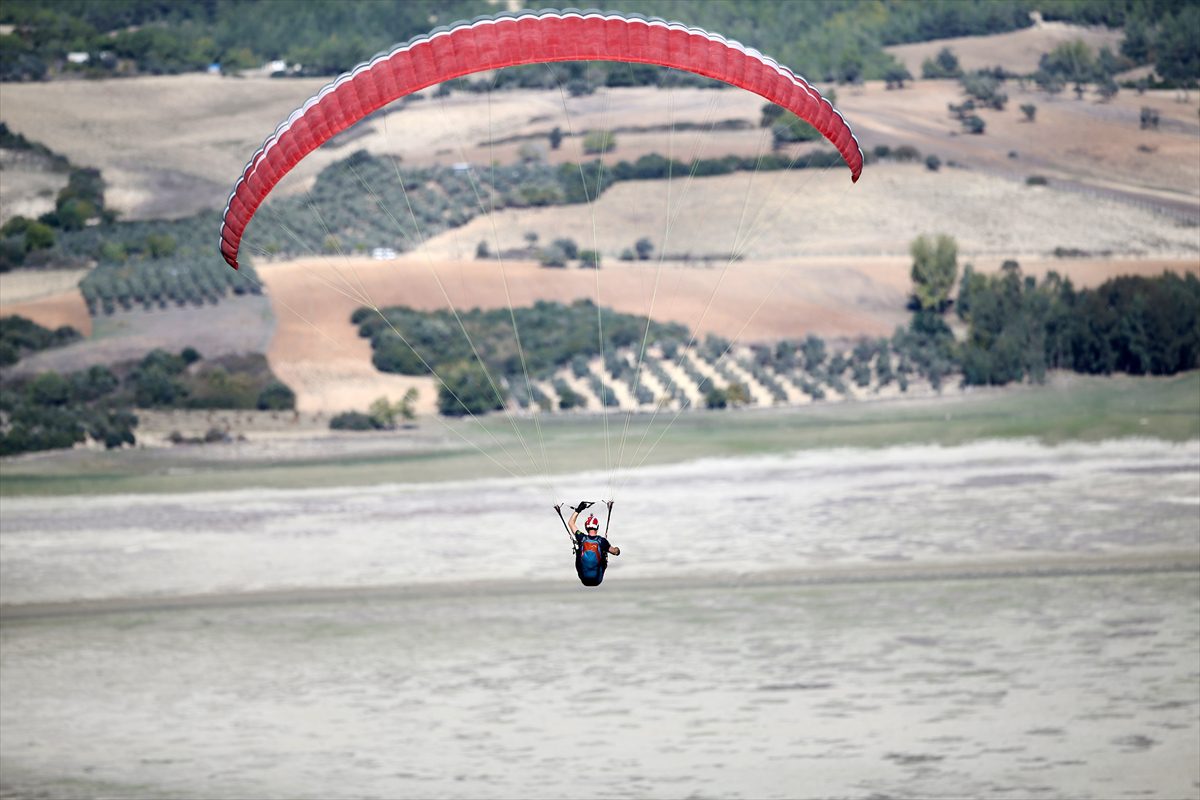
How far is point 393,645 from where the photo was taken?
3872 cm

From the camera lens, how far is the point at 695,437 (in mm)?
56688

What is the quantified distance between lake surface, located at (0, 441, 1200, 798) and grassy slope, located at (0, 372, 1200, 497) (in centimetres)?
169

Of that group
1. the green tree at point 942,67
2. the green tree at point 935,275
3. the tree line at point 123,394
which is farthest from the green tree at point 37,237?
the green tree at point 942,67

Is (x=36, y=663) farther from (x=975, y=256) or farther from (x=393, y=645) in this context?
(x=975, y=256)

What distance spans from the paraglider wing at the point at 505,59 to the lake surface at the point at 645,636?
402 inches

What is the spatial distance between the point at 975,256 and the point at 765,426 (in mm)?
23143

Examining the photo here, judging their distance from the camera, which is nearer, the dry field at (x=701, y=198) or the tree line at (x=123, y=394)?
the tree line at (x=123, y=394)

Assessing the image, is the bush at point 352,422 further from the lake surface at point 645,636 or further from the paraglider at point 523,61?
the paraglider at point 523,61

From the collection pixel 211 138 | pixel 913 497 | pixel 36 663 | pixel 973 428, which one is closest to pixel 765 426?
pixel 973 428

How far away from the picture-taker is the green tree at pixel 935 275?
72.6m

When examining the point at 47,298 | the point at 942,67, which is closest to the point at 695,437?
the point at 47,298

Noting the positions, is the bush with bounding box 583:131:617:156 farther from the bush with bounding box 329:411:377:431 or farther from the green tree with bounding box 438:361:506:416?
the bush with bounding box 329:411:377:431

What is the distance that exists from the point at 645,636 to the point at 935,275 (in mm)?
37569

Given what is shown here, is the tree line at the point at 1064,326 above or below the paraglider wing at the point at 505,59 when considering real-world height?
below
